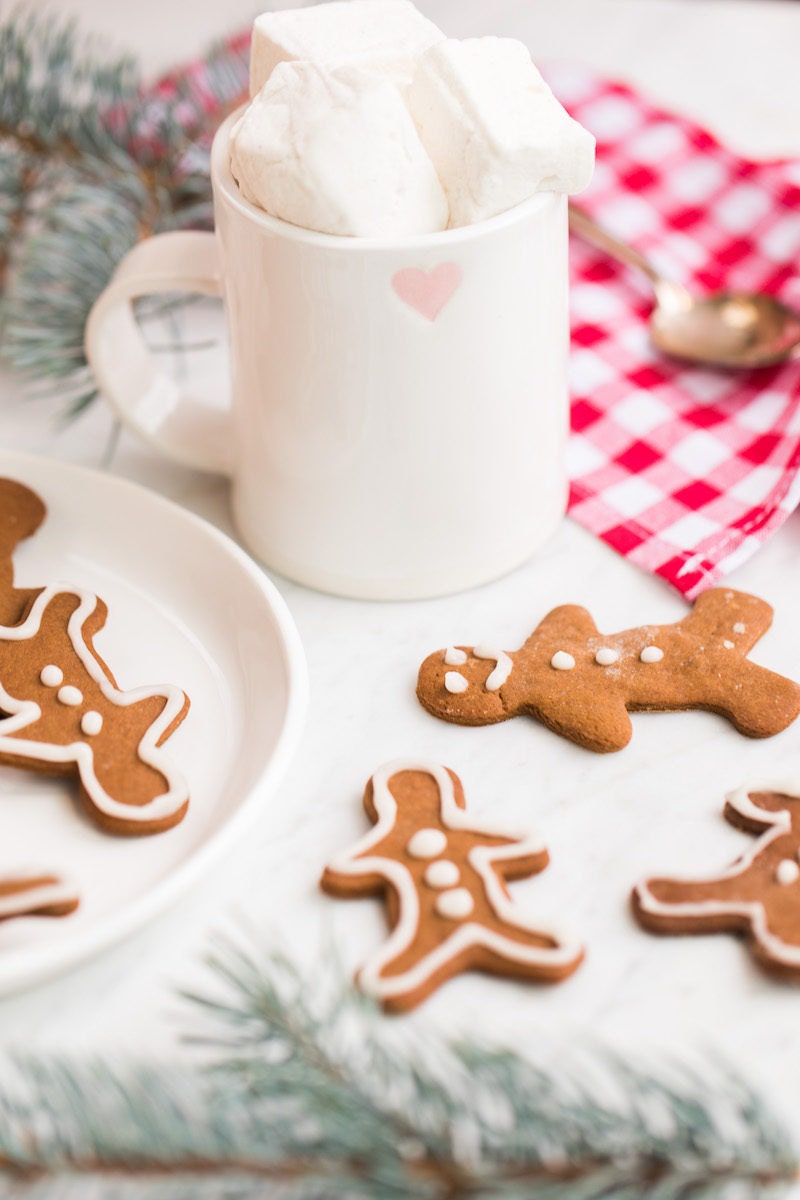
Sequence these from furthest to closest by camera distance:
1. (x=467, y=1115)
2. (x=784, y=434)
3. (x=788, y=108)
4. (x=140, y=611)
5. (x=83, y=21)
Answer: (x=83, y=21) < (x=788, y=108) < (x=784, y=434) < (x=140, y=611) < (x=467, y=1115)

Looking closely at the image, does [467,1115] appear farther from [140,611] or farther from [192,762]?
[140,611]

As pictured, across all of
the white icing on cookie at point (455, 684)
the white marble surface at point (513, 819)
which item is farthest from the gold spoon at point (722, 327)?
the white icing on cookie at point (455, 684)

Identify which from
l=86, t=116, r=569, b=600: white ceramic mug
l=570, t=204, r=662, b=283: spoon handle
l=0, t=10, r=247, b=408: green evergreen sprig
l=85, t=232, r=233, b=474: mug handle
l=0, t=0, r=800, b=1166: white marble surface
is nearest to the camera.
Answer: l=0, t=0, r=800, b=1166: white marble surface

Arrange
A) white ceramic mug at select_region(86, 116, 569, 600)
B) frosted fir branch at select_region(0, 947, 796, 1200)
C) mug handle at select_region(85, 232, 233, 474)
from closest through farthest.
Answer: frosted fir branch at select_region(0, 947, 796, 1200) < white ceramic mug at select_region(86, 116, 569, 600) < mug handle at select_region(85, 232, 233, 474)

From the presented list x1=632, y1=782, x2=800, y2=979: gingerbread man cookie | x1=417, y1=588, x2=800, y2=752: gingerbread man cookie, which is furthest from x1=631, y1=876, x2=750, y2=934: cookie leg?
x1=417, y1=588, x2=800, y2=752: gingerbread man cookie

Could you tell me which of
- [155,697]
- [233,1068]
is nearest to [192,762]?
[155,697]

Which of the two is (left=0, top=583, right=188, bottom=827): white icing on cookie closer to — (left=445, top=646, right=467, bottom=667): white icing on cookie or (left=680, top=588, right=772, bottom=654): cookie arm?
(left=445, top=646, right=467, bottom=667): white icing on cookie

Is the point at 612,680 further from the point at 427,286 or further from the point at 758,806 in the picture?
the point at 427,286
